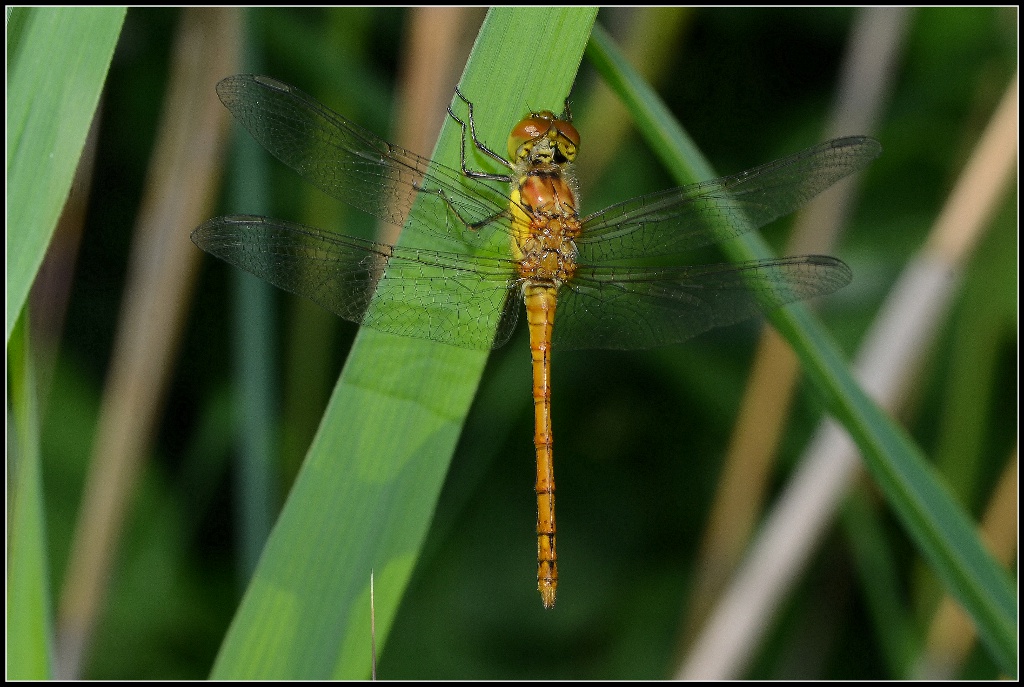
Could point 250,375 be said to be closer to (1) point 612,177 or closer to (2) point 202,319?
(2) point 202,319

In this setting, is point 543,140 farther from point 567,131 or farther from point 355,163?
point 355,163

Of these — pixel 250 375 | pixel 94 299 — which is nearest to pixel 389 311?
pixel 250 375

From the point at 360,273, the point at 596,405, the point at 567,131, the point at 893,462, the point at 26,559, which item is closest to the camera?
the point at 26,559

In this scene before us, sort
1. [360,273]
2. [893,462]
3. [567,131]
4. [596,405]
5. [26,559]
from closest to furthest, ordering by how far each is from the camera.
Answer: [26,559]
[893,462]
[360,273]
[567,131]
[596,405]

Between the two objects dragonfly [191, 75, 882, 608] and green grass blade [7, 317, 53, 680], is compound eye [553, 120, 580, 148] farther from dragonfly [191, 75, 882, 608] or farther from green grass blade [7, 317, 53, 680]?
green grass blade [7, 317, 53, 680]

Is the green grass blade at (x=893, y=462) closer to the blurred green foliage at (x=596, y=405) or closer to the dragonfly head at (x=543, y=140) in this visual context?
the dragonfly head at (x=543, y=140)

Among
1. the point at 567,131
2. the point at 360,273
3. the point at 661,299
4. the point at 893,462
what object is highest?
the point at 567,131

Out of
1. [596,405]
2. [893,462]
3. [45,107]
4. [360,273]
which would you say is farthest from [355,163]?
[596,405]
